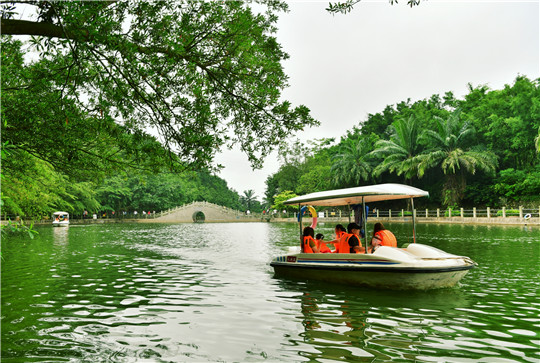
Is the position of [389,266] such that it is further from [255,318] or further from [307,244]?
[255,318]

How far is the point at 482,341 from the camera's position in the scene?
19.5 ft

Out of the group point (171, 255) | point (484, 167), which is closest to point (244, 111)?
point (171, 255)

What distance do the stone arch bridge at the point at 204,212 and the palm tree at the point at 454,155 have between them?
1303 inches

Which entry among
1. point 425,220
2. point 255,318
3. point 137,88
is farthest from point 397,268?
point 425,220

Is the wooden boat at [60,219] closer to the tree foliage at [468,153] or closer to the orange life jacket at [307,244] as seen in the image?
the tree foliage at [468,153]

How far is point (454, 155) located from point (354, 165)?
44.3 ft

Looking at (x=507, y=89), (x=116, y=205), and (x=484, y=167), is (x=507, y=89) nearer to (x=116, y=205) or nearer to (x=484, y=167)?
(x=484, y=167)

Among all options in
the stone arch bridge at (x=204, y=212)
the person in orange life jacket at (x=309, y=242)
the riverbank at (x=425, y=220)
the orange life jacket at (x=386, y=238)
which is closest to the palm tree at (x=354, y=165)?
the riverbank at (x=425, y=220)

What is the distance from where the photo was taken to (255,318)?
7281 mm

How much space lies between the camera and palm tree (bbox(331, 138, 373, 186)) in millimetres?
54531

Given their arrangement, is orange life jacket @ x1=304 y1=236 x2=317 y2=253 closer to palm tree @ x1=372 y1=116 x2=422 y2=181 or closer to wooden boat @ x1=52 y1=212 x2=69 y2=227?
palm tree @ x1=372 y1=116 x2=422 y2=181

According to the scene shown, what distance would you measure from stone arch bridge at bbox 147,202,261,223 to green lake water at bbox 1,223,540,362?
188 ft

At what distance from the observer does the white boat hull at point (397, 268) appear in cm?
902

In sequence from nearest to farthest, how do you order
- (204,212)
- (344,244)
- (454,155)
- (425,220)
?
A: (344,244)
(454,155)
(425,220)
(204,212)
